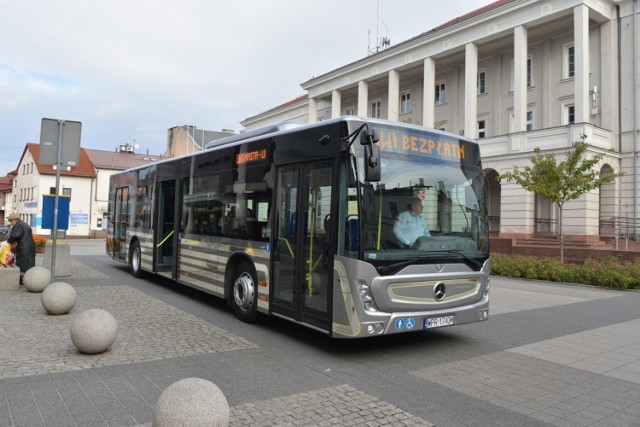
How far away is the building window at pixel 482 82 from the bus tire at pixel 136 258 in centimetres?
A: 2631

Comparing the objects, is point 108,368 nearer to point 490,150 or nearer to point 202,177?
point 202,177

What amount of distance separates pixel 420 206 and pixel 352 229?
1101mm

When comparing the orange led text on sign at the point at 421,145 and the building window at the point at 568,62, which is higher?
the building window at the point at 568,62

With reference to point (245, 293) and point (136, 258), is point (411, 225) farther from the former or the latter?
point (136, 258)

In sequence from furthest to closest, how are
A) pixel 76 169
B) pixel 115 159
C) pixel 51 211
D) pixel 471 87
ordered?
1. pixel 115 159
2. pixel 76 169
3. pixel 471 87
4. pixel 51 211

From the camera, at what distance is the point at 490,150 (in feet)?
93.9

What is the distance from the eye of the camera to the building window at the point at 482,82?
33.5m

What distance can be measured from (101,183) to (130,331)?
5715 cm

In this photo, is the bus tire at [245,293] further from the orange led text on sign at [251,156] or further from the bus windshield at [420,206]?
the bus windshield at [420,206]

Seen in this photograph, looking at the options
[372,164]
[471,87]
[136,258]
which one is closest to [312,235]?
[372,164]

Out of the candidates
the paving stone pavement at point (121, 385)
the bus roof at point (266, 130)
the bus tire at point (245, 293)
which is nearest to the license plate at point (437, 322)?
A: the paving stone pavement at point (121, 385)

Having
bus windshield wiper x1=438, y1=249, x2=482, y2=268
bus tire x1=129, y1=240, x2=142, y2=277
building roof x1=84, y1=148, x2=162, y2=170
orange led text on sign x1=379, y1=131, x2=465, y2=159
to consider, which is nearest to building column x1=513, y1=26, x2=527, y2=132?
bus tire x1=129, y1=240, x2=142, y2=277

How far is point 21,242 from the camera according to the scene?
11859 millimetres

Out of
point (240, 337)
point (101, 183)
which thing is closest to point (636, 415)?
point (240, 337)
